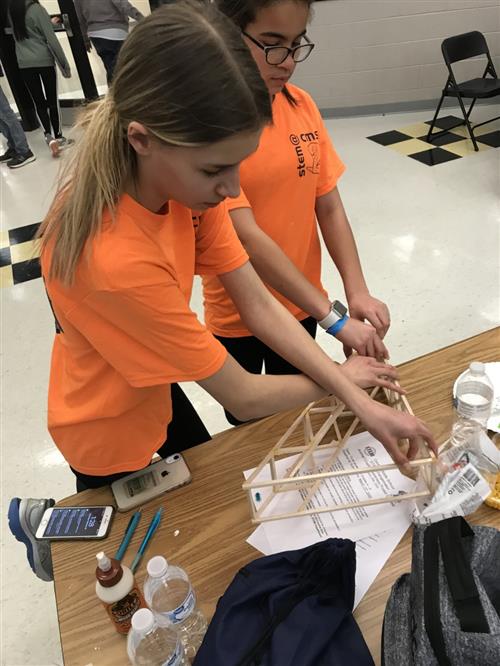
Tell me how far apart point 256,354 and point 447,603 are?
2.80 feet

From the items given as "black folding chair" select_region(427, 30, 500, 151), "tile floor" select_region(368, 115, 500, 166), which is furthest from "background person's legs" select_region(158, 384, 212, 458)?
"black folding chair" select_region(427, 30, 500, 151)

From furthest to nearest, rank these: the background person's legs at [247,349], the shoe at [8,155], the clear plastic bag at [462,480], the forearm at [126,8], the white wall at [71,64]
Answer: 1. the white wall at [71,64]
2. the shoe at [8,155]
3. the forearm at [126,8]
4. the background person's legs at [247,349]
5. the clear plastic bag at [462,480]

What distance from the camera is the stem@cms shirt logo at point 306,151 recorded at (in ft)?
3.68

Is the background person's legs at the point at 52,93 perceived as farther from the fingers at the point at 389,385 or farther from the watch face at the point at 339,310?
the fingers at the point at 389,385

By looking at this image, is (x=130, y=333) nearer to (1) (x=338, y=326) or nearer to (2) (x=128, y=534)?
(2) (x=128, y=534)

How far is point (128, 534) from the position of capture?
0.84 meters

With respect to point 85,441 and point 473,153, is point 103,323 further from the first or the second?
point 473,153

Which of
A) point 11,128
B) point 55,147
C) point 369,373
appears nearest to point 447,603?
point 369,373

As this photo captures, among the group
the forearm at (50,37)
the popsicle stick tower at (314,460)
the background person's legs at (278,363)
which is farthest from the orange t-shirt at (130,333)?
the forearm at (50,37)

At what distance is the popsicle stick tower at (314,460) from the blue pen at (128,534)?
0.20m

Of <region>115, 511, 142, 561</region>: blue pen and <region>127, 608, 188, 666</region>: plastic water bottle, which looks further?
<region>115, 511, 142, 561</region>: blue pen

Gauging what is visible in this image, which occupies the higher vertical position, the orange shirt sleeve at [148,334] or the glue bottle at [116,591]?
the orange shirt sleeve at [148,334]

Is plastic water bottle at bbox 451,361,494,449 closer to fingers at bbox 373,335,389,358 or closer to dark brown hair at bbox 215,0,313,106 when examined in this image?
fingers at bbox 373,335,389,358

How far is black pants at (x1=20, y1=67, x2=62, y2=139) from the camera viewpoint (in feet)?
16.0
